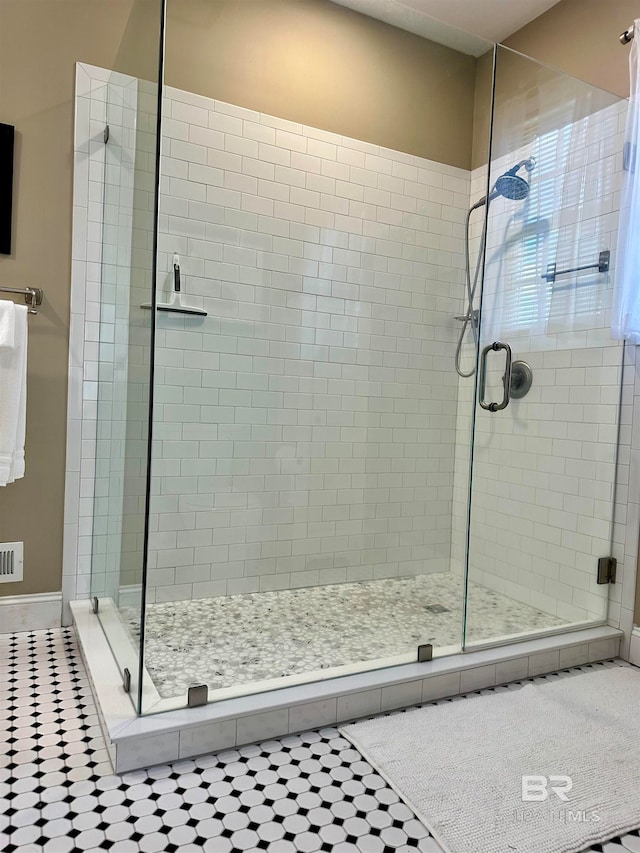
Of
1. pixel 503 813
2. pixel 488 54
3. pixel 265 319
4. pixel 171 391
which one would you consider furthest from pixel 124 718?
→ pixel 488 54

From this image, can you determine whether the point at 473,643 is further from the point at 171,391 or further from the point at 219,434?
the point at 171,391

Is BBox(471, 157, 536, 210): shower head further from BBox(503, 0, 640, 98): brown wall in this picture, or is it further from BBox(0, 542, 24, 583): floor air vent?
BBox(0, 542, 24, 583): floor air vent

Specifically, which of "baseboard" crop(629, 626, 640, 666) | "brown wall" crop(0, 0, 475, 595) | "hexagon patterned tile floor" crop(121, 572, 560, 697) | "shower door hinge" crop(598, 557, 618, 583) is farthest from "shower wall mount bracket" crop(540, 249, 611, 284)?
"baseboard" crop(629, 626, 640, 666)

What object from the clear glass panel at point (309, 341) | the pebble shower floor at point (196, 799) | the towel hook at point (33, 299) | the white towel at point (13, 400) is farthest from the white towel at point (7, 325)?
the pebble shower floor at point (196, 799)

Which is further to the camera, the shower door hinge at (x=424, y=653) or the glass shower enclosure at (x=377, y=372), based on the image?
the glass shower enclosure at (x=377, y=372)

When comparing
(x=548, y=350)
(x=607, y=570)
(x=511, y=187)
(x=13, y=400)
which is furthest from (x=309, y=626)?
(x=511, y=187)

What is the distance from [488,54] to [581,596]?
7.39 ft

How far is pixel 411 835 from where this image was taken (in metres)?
1.29

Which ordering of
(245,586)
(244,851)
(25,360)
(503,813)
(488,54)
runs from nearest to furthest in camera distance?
(244,851)
(503,813)
(25,360)
(488,54)
(245,586)

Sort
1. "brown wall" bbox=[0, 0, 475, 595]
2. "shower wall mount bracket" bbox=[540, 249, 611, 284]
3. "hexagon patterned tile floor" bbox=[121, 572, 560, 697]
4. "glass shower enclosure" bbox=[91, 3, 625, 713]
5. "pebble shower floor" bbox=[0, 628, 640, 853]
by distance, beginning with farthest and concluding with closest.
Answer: "shower wall mount bracket" bbox=[540, 249, 611, 284] < "glass shower enclosure" bbox=[91, 3, 625, 713] < "brown wall" bbox=[0, 0, 475, 595] < "hexagon patterned tile floor" bbox=[121, 572, 560, 697] < "pebble shower floor" bbox=[0, 628, 640, 853]

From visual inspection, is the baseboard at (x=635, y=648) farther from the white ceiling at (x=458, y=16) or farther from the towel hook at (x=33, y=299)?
the towel hook at (x=33, y=299)

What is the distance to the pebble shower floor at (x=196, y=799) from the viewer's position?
124 centimetres

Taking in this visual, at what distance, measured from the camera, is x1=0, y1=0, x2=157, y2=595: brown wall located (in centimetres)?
218

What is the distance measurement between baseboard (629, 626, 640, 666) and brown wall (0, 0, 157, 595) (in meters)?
2.30
